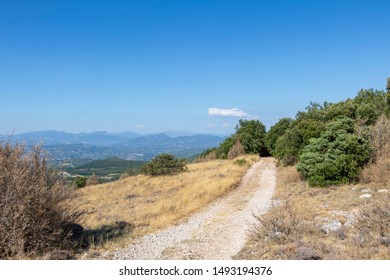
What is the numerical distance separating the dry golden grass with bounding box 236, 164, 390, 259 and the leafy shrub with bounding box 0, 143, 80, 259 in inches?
217

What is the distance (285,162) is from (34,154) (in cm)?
2411

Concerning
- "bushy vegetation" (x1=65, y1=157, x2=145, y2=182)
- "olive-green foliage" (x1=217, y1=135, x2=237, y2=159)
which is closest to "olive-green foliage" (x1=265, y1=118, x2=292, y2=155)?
"olive-green foliage" (x1=217, y1=135, x2=237, y2=159)

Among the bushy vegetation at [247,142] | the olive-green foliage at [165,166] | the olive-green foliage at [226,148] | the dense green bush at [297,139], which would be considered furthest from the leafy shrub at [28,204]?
the olive-green foliage at [226,148]

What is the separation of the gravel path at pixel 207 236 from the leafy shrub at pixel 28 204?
188 centimetres

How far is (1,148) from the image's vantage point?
862 centimetres

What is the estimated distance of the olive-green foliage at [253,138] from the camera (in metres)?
48.0

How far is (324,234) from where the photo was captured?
29.2ft

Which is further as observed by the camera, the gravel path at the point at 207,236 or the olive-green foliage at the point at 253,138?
the olive-green foliage at the point at 253,138

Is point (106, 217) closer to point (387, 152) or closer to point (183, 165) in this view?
point (387, 152)

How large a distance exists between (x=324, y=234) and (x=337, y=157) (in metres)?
9.33

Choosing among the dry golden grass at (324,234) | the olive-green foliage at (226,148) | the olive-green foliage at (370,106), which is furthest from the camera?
the olive-green foliage at (226,148)

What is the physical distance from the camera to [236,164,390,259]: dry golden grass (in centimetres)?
724

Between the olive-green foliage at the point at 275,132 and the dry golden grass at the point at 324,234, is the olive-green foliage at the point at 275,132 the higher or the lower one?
the higher one

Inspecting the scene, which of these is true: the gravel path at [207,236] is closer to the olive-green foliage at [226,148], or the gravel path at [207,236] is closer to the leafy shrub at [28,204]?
the leafy shrub at [28,204]
